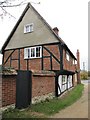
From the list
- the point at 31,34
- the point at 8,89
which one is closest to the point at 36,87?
the point at 8,89

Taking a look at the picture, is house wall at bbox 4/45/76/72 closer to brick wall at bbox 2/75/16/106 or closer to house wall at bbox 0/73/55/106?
house wall at bbox 0/73/55/106

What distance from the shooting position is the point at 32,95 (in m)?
11.0

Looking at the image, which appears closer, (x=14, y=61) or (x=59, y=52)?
(x=59, y=52)

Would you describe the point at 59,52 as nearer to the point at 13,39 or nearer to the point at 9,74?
the point at 13,39

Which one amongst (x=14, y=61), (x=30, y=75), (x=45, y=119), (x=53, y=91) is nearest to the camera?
(x=45, y=119)

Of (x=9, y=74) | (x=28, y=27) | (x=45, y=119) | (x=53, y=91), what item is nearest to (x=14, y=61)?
(x=28, y=27)

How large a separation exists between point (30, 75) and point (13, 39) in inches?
440

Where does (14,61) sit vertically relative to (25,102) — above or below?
above

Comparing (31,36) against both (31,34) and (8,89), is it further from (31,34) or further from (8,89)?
(8,89)

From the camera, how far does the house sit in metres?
17.7

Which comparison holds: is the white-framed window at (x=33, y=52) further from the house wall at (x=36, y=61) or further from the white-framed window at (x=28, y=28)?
the white-framed window at (x=28, y=28)

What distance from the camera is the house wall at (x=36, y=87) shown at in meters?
8.87

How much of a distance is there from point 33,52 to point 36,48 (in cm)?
51

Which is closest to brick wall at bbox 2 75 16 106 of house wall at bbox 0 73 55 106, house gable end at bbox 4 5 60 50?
house wall at bbox 0 73 55 106
